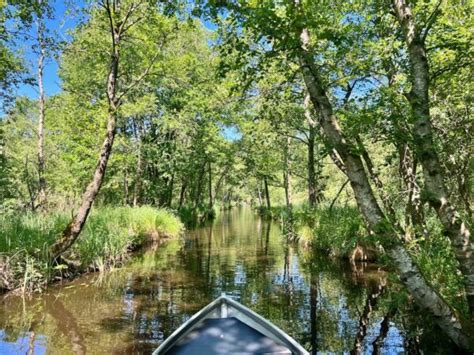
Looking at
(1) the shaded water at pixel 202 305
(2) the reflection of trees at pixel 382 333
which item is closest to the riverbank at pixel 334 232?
(1) the shaded water at pixel 202 305

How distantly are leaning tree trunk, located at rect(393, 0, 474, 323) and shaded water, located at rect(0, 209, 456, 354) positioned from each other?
135 centimetres

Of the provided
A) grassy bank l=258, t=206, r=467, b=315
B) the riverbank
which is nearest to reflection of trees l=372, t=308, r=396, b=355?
grassy bank l=258, t=206, r=467, b=315

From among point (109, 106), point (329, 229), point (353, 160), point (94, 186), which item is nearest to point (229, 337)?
point (353, 160)

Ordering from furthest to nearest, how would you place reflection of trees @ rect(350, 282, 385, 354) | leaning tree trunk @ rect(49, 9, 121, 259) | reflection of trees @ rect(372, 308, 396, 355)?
leaning tree trunk @ rect(49, 9, 121, 259) → reflection of trees @ rect(350, 282, 385, 354) → reflection of trees @ rect(372, 308, 396, 355)

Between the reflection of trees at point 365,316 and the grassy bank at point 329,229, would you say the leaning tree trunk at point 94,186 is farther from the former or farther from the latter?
the grassy bank at point 329,229

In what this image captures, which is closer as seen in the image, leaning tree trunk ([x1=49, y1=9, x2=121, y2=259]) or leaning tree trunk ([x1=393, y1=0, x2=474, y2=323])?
leaning tree trunk ([x1=393, y1=0, x2=474, y2=323])

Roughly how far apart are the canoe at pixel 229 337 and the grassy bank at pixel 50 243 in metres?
6.06

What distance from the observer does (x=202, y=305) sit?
884 centimetres

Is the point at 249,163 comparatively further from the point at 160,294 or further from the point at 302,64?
the point at 302,64

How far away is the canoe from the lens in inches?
179

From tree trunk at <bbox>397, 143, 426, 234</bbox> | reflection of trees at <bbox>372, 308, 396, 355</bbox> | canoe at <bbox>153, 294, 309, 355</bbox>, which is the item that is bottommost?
reflection of trees at <bbox>372, 308, 396, 355</bbox>

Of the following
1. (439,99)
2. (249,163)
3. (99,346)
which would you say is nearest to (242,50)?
(99,346)

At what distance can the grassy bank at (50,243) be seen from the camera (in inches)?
369

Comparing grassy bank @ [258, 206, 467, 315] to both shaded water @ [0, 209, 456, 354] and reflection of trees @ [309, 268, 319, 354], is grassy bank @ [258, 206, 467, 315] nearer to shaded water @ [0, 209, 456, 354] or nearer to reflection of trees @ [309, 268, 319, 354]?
shaded water @ [0, 209, 456, 354]
